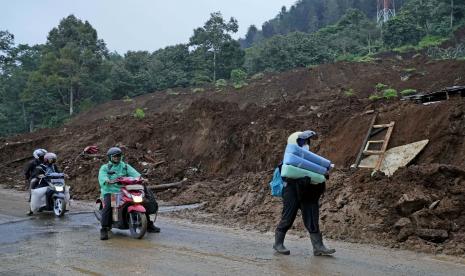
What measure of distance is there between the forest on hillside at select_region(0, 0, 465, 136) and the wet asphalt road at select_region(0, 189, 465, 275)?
36473 millimetres

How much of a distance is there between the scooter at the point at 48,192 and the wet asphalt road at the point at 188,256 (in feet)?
7.55

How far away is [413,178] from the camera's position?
414 inches

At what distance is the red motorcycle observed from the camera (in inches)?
381

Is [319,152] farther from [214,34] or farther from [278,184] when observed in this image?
[214,34]

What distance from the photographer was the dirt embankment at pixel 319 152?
32.0ft

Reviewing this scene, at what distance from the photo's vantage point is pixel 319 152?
1648 centimetres

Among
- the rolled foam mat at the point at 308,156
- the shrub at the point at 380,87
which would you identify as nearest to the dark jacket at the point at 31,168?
the rolled foam mat at the point at 308,156

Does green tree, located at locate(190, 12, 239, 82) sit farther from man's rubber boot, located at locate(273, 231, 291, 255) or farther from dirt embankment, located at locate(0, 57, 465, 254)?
man's rubber boot, located at locate(273, 231, 291, 255)

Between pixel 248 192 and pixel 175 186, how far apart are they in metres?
4.94

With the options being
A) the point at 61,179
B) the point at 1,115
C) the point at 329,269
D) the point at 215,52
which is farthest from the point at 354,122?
the point at 1,115

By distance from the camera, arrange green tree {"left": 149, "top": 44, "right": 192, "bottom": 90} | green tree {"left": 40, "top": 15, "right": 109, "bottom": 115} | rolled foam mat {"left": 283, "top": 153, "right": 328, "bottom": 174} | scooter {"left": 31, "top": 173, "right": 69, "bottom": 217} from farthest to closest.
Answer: green tree {"left": 149, "top": 44, "right": 192, "bottom": 90} < green tree {"left": 40, "top": 15, "right": 109, "bottom": 115} < scooter {"left": 31, "top": 173, "right": 69, "bottom": 217} < rolled foam mat {"left": 283, "top": 153, "right": 328, "bottom": 174}

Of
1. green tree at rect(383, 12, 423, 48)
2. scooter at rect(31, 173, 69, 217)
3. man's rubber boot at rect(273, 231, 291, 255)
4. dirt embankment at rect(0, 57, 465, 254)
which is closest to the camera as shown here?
man's rubber boot at rect(273, 231, 291, 255)

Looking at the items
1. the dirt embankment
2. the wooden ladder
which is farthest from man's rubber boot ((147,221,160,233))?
the wooden ladder

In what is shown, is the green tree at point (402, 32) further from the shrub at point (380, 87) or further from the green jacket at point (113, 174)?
the green jacket at point (113, 174)
